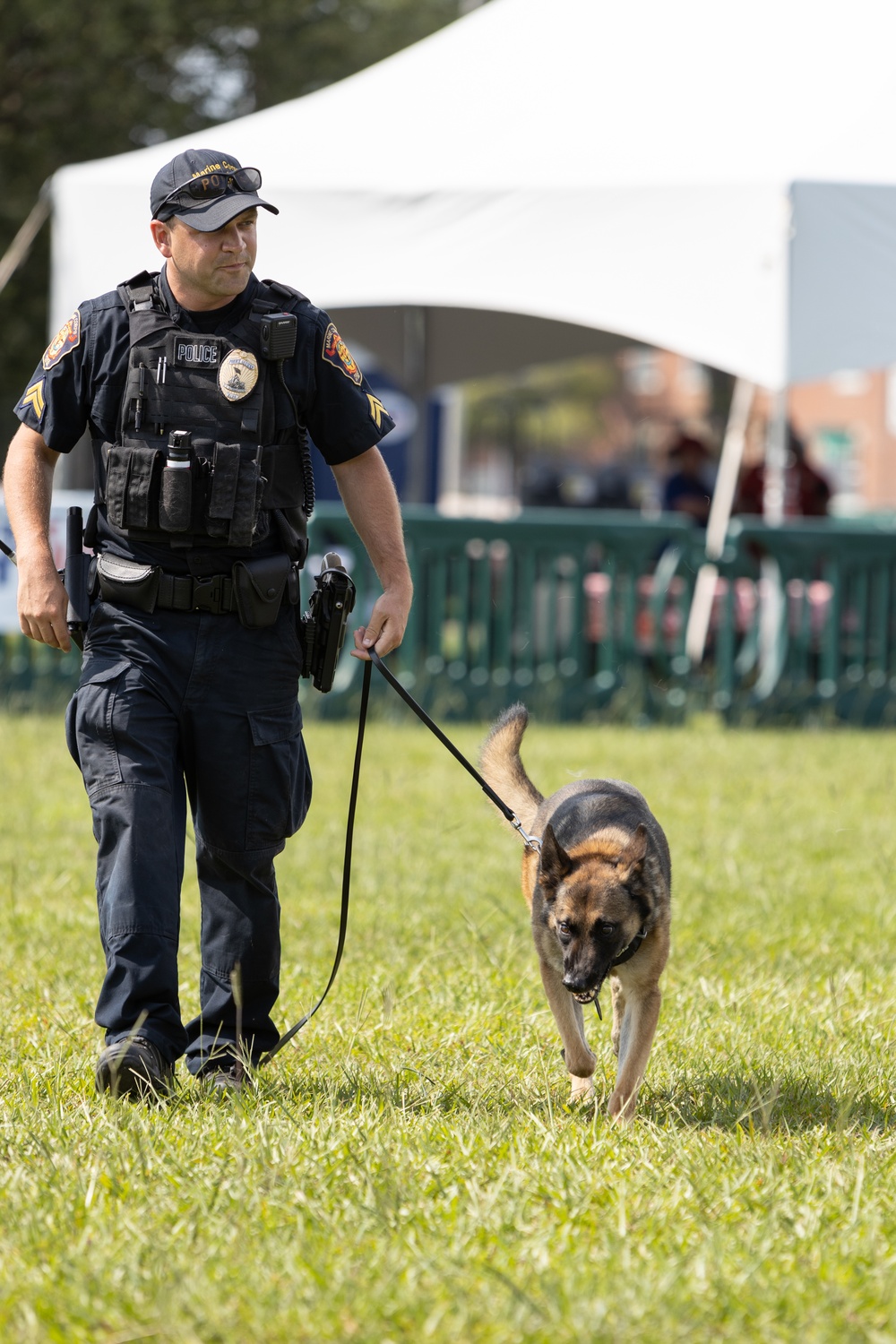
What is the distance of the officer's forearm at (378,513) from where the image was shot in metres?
3.70

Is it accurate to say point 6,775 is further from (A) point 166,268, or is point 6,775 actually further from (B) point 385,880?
(A) point 166,268

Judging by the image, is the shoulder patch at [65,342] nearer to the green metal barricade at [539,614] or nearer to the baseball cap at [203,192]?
the baseball cap at [203,192]

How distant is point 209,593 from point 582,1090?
1.42 metres

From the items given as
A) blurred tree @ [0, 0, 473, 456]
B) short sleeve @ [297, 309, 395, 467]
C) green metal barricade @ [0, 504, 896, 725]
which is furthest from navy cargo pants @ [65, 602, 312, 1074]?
blurred tree @ [0, 0, 473, 456]

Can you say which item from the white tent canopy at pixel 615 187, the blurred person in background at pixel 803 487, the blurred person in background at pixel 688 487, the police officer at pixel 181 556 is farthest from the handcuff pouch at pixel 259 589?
the blurred person in background at pixel 688 487

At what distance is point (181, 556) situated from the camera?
349cm

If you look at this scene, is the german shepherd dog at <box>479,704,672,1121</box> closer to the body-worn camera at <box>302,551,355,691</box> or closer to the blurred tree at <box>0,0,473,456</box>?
the body-worn camera at <box>302,551,355,691</box>

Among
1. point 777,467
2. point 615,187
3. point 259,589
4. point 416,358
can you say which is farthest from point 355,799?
point 416,358

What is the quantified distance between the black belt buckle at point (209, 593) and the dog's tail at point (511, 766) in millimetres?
996

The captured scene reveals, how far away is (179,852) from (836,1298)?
68.5 inches

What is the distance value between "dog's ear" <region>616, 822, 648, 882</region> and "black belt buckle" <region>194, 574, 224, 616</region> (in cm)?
107

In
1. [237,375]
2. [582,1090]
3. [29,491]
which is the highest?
[237,375]

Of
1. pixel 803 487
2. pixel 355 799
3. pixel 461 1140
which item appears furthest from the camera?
pixel 803 487

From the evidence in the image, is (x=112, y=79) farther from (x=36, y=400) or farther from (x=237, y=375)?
(x=237, y=375)
